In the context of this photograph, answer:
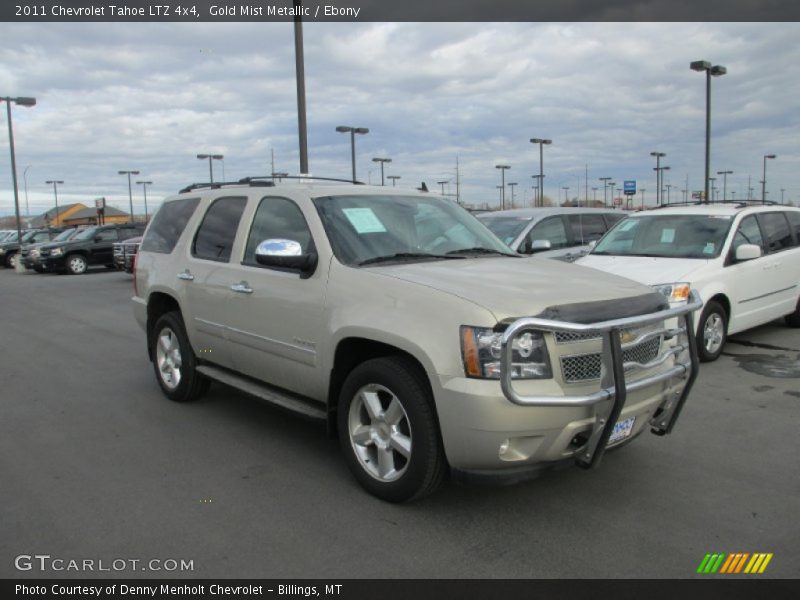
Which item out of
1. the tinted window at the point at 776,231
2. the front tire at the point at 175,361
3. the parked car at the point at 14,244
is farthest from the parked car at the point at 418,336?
the parked car at the point at 14,244

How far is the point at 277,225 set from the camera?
16.2 feet

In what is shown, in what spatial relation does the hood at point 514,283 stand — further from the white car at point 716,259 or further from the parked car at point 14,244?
the parked car at point 14,244

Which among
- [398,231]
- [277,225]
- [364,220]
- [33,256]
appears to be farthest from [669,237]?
[33,256]

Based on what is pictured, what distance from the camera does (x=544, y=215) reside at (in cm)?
1136

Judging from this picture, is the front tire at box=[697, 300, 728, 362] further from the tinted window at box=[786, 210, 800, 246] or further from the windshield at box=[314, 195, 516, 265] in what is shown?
the windshield at box=[314, 195, 516, 265]

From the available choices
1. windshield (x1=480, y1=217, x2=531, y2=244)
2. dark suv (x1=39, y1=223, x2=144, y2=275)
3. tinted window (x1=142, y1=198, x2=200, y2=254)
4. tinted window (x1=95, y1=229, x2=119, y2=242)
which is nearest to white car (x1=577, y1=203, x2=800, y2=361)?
windshield (x1=480, y1=217, x2=531, y2=244)

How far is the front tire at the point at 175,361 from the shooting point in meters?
5.86

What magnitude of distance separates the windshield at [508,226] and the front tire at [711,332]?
12.6 feet

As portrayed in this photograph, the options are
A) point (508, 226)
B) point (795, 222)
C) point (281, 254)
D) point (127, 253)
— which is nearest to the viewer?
point (281, 254)

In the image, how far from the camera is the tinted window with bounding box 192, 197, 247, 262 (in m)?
5.36

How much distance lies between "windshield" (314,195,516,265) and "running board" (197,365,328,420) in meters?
1.00

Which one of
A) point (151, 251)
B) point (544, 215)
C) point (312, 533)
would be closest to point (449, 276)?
point (312, 533)

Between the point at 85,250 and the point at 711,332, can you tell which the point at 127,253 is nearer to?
the point at 85,250

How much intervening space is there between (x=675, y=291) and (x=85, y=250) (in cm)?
2217
